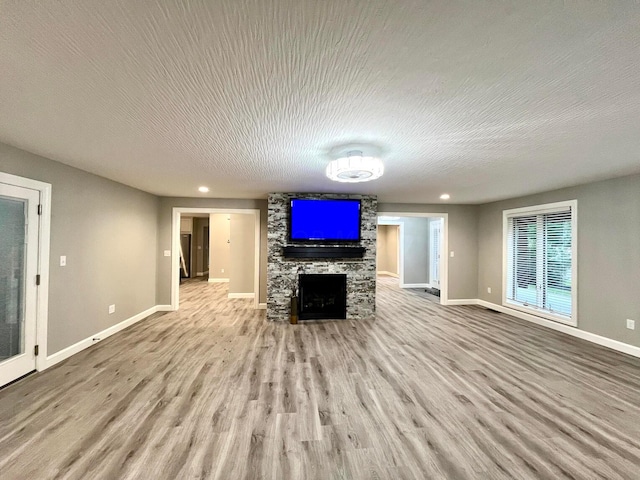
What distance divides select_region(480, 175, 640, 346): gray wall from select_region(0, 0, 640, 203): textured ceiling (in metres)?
1.24

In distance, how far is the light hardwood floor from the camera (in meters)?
1.89

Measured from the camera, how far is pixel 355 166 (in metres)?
2.77

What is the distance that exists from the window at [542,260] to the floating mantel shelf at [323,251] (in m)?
3.35

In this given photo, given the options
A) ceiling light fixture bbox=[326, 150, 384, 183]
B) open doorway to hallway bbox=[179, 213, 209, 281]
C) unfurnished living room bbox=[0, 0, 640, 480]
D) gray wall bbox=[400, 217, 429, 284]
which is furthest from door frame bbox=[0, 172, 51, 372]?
gray wall bbox=[400, 217, 429, 284]

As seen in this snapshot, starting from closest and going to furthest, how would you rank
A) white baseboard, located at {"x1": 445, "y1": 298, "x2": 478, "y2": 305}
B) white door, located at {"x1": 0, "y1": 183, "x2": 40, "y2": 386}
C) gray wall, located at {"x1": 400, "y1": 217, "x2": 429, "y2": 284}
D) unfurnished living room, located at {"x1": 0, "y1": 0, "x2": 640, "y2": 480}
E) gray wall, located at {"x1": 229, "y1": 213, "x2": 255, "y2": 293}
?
unfurnished living room, located at {"x1": 0, "y1": 0, "x2": 640, "y2": 480}, white door, located at {"x1": 0, "y1": 183, "x2": 40, "y2": 386}, white baseboard, located at {"x1": 445, "y1": 298, "x2": 478, "y2": 305}, gray wall, located at {"x1": 229, "y1": 213, "x2": 255, "y2": 293}, gray wall, located at {"x1": 400, "y1": 217, "x2": 429, "y2": 284}

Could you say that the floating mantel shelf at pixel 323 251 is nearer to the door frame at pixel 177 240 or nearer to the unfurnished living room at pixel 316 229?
the unfurnished living room at pixel 316 229

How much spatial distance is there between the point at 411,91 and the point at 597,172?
3718 millimetres

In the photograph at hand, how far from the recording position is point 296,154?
10.2 feet

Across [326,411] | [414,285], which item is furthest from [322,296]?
[414,285]

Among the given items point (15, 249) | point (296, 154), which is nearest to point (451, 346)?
point (296, 154)

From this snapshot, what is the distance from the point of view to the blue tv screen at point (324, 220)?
5562 mm

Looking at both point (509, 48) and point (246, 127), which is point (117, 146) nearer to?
point (246, 127)

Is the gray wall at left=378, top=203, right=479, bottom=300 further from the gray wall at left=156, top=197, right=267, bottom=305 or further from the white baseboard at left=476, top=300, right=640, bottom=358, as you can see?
the gray wall at left=156, top=197, right=267, bottom=305

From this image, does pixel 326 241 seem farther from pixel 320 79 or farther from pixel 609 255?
pixel 609 255
